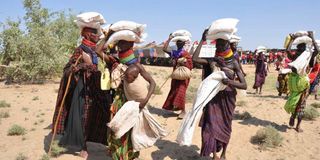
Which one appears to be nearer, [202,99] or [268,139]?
[202,99]

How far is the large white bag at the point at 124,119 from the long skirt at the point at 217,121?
124cm

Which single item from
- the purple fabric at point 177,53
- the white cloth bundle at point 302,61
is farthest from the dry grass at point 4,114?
the white cloth bundle at point 302,61

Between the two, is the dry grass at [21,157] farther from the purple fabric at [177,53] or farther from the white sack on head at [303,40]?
the white sack on head at [303,40]

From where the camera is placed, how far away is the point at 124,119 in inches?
185

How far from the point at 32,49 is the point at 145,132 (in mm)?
13117

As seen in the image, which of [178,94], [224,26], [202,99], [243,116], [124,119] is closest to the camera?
[124,119]

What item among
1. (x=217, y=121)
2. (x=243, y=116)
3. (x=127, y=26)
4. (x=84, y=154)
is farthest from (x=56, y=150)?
(x=243, y=116)

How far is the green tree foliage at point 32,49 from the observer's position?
16.8 m

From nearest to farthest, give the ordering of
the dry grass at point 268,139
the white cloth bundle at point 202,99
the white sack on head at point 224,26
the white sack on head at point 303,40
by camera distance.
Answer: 1. the white sack on head at point 224,26
2. the white cloth bundle at point 202,99
3. the dry grass at point 268,139
4. the white sack on head at point 303,40

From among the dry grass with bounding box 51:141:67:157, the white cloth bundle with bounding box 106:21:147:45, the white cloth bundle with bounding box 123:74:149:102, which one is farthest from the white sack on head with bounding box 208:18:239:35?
the dry grass with bounding box 51:141:67:157

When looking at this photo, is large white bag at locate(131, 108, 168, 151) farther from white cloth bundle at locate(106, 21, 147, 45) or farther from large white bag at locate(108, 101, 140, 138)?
white cloth bundle at locate(106, 21, 147, 45)

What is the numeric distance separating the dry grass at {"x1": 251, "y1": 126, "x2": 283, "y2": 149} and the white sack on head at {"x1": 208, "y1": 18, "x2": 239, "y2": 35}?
107 inches

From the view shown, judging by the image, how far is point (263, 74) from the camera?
1454 cm

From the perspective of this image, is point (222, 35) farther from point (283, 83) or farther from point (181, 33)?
point (283, 83)
